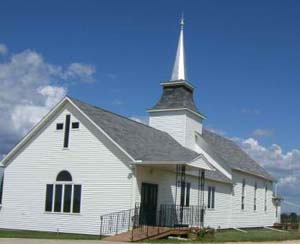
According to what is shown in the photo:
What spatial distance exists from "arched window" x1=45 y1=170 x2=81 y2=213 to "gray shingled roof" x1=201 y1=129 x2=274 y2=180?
44.5ft

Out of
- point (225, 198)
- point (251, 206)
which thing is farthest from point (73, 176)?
point (251, 206)

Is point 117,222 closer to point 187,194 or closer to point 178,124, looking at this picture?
point 187,194

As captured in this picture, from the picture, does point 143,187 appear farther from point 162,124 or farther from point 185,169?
point 162,124

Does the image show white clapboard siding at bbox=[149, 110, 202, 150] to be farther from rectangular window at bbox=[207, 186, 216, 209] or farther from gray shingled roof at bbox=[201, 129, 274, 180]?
rectangular window at bbox=[207, 186, 216, 209]

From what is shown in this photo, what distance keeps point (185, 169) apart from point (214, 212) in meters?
8.32

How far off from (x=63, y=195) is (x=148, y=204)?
15.1 ft

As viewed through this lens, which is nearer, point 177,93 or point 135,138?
point 135,138

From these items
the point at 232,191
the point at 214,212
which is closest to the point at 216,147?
the point at 232,191

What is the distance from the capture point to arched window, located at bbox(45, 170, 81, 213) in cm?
3152

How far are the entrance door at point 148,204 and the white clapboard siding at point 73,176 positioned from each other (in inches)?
51.7

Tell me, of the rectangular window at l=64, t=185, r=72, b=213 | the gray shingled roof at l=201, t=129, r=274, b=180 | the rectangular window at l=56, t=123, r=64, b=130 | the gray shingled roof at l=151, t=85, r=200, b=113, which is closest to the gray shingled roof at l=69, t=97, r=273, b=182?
the gray shingled roof at l=201, t=129, r=274, b=180

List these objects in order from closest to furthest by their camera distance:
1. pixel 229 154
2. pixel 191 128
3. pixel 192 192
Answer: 1. pixel 192 192
2. pixel 191 128
3. pixel 229 154

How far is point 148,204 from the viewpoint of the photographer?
3198 centimetres

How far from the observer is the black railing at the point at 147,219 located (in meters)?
29.5
